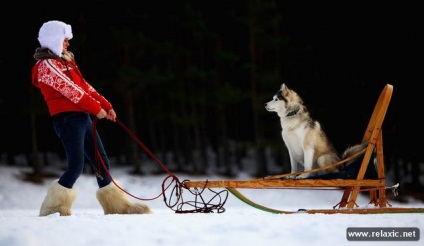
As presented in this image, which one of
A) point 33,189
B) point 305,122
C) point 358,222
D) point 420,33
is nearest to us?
point 358,222

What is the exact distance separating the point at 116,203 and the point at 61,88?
1.29 metres

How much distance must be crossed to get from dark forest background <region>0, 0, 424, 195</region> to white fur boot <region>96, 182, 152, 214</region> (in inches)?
467

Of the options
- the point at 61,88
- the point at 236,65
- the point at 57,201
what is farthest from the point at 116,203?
the point at 236,65

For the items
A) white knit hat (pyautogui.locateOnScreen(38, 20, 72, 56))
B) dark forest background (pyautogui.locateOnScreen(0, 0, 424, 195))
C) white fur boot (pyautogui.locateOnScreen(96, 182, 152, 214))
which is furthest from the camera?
dark forest background (pyautogui.locateOnScreen(0, 0, 424, 195))

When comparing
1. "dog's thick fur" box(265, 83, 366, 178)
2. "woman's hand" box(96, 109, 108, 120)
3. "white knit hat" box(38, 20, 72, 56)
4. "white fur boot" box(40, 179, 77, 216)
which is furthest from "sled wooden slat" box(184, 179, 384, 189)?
"white knit hat" box(38, 20, 72, 56)

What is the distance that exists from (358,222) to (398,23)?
13101mm

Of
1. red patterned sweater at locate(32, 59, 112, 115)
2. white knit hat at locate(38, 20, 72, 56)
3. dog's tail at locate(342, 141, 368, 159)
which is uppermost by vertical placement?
white knit hat at locate(38, 20, 72, 56)

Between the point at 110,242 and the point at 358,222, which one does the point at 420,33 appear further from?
the point at 110,242

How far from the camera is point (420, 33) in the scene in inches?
597

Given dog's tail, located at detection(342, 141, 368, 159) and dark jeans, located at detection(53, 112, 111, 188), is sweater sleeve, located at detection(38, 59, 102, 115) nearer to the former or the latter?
dark jeans, located at detection(53, 112, 111, 188)

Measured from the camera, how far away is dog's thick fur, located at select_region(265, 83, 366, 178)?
5250 millimetres

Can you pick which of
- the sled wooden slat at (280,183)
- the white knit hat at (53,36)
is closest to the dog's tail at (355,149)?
the sled wooden slat at (280,183)

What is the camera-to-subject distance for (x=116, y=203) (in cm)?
513

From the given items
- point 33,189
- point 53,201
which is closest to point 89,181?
point 33,189
